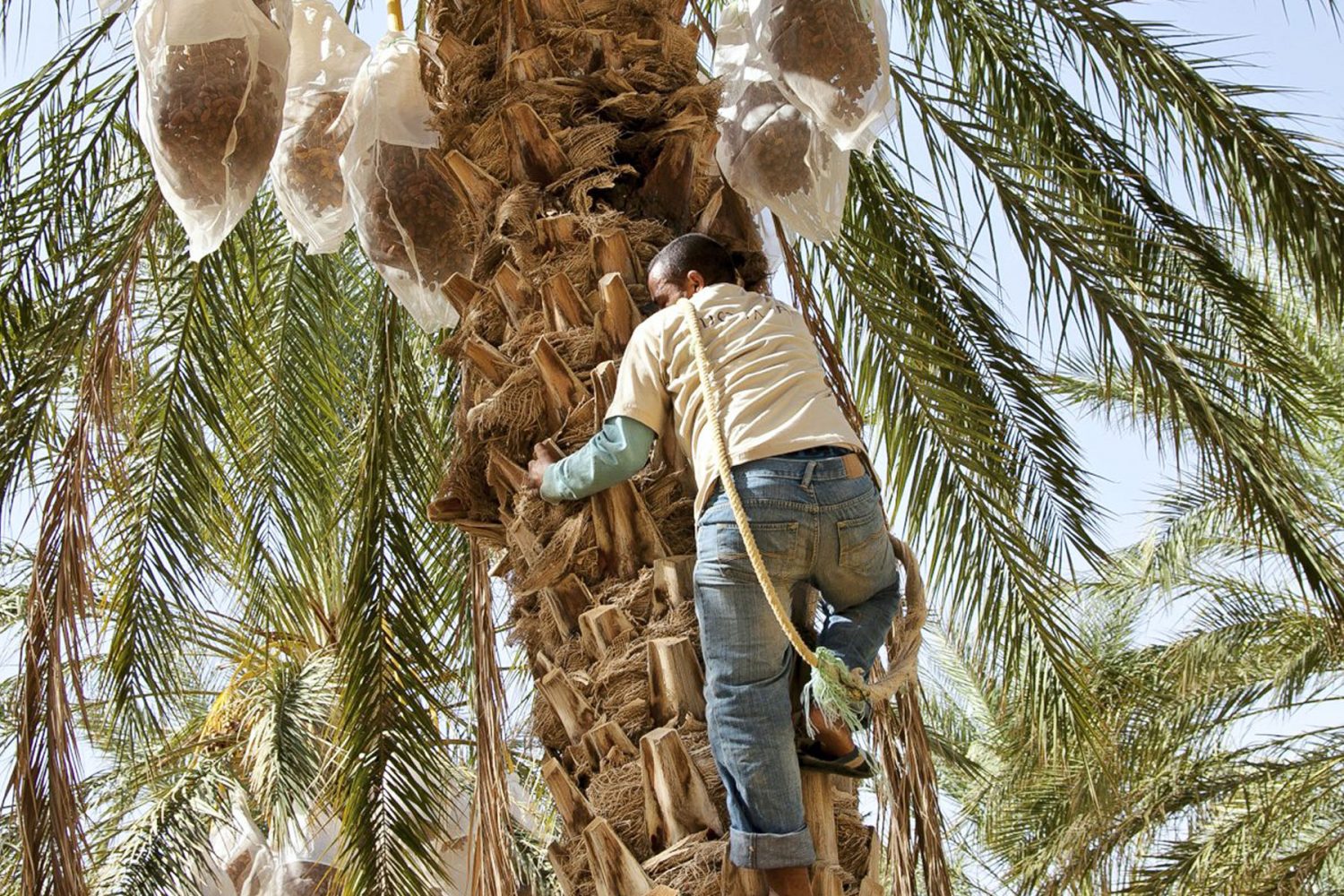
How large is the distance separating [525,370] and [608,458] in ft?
1.80

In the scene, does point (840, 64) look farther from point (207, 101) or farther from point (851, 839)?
point (851, 839)

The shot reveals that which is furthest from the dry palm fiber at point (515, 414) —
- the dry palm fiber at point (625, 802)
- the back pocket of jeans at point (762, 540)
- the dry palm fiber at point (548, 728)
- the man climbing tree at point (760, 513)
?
the dry palm fiber at point (625, 802)

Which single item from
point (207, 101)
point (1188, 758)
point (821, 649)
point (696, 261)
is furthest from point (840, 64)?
point (1188, 758)

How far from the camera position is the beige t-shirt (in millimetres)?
3467

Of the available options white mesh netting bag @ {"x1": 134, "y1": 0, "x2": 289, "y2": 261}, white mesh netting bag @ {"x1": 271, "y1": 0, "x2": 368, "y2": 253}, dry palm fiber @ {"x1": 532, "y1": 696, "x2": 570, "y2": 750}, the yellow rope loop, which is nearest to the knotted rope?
the yellow rope loop

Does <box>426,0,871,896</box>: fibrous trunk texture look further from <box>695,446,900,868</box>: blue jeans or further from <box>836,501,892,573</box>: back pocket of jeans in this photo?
<box>836,501,892,573</box>: back pocket of jeans

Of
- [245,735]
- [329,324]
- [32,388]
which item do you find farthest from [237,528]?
[245,735]

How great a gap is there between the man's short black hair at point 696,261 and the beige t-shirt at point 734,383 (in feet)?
0.38

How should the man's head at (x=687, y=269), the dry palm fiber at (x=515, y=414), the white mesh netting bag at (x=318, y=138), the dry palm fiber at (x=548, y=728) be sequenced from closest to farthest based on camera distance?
the dry palm fiber at (x=548, y=728)
the man's head at (x=687, y=269)
the dry palm fiber at (x=515, y=414)
the white mesh netting bag at (x=318, y=138)

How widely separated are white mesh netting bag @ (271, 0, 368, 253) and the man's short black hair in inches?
67.6

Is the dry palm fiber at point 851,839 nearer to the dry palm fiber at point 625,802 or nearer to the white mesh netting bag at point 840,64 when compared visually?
the dry palm fiber at point 625,802

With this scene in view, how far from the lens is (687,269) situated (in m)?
3.86

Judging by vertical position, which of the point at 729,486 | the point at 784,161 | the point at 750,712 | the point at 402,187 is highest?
the point at 402,187

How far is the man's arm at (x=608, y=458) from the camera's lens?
11.8 feet
